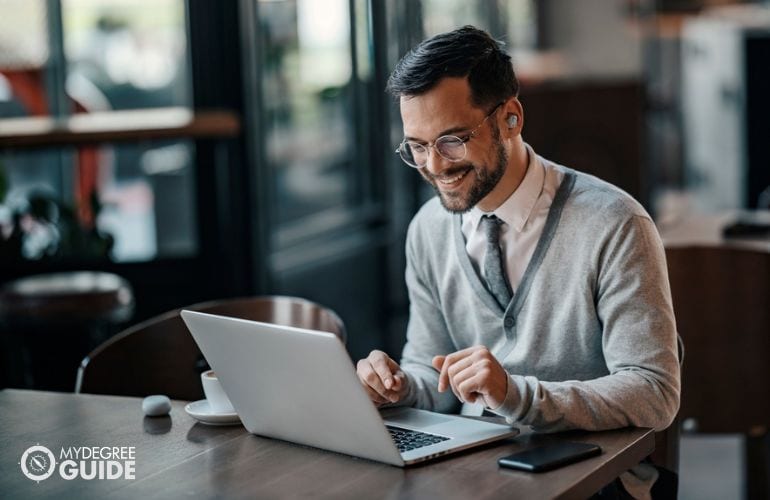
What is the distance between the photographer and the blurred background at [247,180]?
9.94 feet

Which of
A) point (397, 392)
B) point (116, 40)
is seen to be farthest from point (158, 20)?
point (397, 392)

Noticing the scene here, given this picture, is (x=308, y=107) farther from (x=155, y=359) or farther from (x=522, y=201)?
(x=522, y=201)

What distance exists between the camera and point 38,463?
1.60 metres

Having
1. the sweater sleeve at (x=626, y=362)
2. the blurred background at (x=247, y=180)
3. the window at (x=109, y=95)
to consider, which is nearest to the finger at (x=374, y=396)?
the sweater sleeve at (x=626, y=362)

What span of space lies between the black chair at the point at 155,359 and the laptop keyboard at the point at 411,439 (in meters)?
0.54

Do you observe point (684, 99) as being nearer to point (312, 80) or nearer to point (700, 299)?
point (312, 80)

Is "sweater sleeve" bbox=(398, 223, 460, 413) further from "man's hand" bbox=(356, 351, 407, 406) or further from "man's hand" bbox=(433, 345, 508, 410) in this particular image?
"man's hand" bbox=(433, 345, 508, 410)

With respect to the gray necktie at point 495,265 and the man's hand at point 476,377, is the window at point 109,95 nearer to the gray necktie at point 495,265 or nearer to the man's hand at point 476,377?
the gray necktie at point 495,265

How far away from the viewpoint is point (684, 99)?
8.69 m

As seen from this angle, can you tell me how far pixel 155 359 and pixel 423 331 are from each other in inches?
20.5

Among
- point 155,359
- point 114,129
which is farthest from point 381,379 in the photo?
point 114,129

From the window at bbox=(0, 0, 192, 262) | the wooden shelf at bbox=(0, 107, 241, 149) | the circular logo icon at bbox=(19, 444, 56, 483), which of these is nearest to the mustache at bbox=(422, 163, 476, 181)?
the circular logo icon at bbox=(19, 444, 56, 483)

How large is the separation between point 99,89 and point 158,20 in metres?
0.34

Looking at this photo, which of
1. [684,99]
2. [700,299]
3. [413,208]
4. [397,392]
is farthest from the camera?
[684,99]
